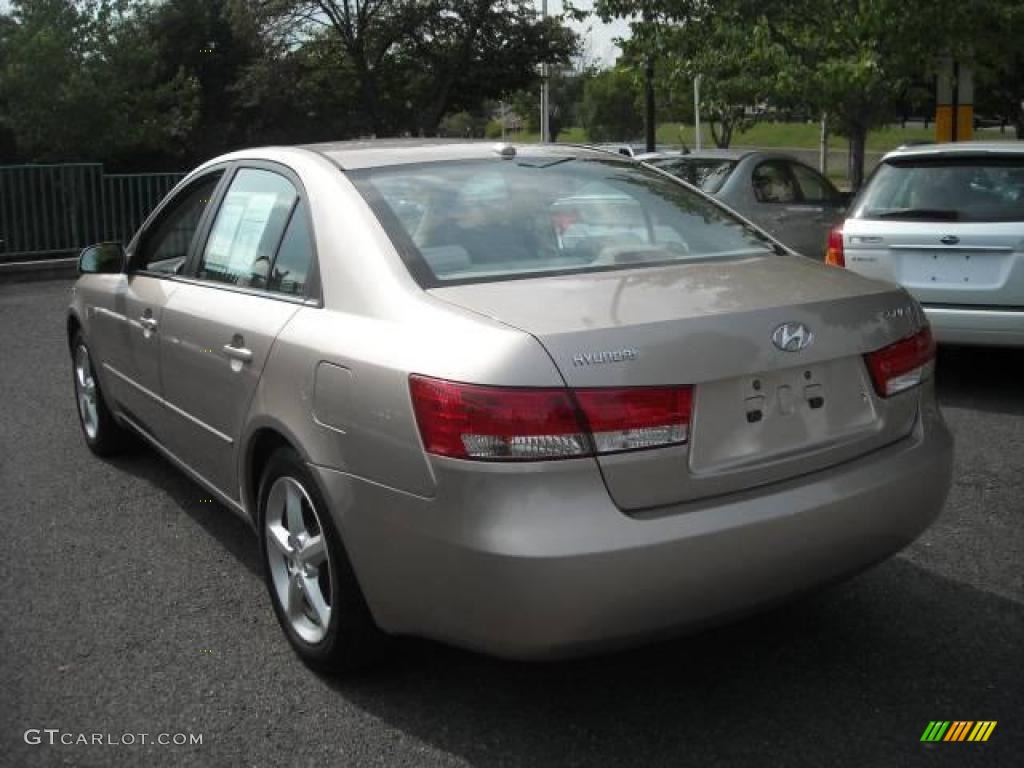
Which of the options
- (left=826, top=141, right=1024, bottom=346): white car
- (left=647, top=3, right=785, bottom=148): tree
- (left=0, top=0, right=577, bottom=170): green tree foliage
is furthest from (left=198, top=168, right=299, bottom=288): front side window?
(left=0, top=0, right=577, bottom=170): green tree foliage

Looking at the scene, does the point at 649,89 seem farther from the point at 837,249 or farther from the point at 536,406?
the point at 536,406

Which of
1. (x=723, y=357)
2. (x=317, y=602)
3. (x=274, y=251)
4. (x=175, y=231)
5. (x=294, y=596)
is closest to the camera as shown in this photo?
(x=723, y=357)

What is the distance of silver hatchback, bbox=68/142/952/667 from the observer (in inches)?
111

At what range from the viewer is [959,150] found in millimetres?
7184

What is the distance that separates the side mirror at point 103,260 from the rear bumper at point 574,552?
8.81 ft

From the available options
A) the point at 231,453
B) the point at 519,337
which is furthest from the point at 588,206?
the point at 231,453

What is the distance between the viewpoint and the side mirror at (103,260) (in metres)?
5.41

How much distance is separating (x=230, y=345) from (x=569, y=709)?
1.65 meters

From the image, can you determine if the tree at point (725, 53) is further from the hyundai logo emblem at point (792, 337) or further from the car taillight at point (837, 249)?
the hyundai logo emblem at point (792, 337)

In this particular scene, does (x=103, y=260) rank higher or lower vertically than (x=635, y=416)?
higher

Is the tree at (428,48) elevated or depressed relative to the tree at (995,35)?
elevated

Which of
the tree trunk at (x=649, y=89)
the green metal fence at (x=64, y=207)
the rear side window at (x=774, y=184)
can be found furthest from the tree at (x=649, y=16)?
the green metal fence at (x=64, y=207)

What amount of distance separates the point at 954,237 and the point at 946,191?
37 cm

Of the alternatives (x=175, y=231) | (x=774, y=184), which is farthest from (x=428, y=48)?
(x=175, y=231)
